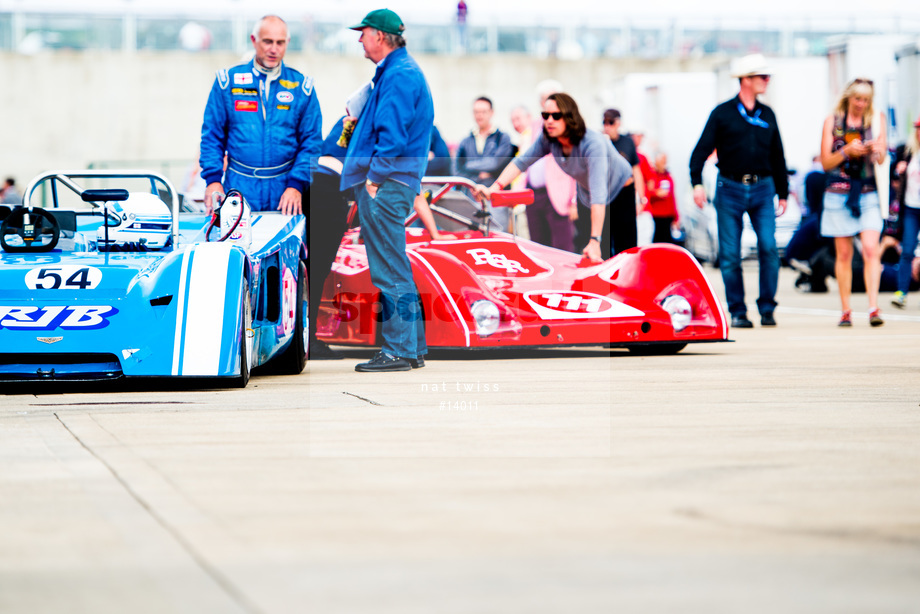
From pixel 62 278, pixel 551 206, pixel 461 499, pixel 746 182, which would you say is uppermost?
pixel 746 182

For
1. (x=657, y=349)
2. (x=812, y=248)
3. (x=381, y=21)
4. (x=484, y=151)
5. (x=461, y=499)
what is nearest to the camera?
(x=461, y=499)

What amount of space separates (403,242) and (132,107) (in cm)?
2222

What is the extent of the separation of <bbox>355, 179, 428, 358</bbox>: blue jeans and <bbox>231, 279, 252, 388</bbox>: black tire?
0.89m

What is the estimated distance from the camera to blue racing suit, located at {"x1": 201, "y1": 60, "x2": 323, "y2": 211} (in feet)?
22.4

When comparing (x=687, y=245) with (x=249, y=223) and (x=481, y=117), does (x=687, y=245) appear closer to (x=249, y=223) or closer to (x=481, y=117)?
(x=481, y=117)

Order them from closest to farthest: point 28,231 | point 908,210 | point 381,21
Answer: point 28,231, point 381,21, point 908,210

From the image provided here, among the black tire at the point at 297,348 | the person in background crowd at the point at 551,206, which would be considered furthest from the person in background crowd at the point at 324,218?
the person in background crowd at the point at 551,206

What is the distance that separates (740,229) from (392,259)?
4.15 metres

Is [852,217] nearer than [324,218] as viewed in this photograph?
No

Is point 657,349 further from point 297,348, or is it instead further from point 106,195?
point 106,195

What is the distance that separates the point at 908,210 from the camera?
1149cm

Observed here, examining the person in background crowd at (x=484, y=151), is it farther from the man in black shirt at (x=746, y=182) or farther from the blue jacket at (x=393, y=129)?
the blue jacket at (x=393, y=129)

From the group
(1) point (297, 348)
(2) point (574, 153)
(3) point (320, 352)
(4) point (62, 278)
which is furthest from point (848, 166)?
(4) point (62, 278)

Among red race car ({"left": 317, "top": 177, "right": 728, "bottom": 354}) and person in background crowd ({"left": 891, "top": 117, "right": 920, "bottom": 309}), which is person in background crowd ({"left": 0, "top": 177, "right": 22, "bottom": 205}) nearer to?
person in background crowd ({"left": 891, "top": 117, "right": 920, "bottom": 309})
